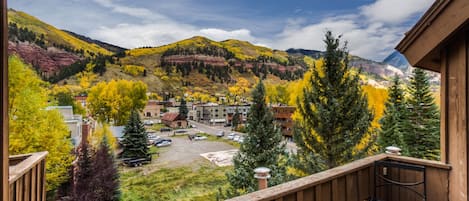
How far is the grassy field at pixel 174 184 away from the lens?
9.62m

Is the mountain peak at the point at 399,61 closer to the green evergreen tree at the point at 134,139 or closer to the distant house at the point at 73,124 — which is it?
the distant house at the point at 73,124

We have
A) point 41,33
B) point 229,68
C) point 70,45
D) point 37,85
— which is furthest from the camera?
point 229,68

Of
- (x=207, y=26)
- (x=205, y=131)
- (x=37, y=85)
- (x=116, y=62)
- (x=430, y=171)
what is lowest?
(x=205, y=131)

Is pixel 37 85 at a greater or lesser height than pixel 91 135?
greater

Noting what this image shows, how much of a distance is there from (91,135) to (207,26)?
8800 mm

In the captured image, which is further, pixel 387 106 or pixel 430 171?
pixel 387 106

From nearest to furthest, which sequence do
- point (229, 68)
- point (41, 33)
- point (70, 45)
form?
1. point (41, 33)
2. point (70, 45)
3. point (229, 68)

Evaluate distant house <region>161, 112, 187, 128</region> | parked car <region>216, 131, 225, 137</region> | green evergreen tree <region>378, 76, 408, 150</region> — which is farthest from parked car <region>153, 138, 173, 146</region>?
green evergreen tree <region>378, 76, 408, 150</region>

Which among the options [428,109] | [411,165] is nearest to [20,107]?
[411,165]

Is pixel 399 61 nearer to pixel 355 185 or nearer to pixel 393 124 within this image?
pixel 393 124

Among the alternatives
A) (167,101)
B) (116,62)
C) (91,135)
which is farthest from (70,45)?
(167,101)

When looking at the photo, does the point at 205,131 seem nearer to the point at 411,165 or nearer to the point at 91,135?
the point at 91,135

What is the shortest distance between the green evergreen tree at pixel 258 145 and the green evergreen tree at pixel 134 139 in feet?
20.3

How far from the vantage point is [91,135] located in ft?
31.0
